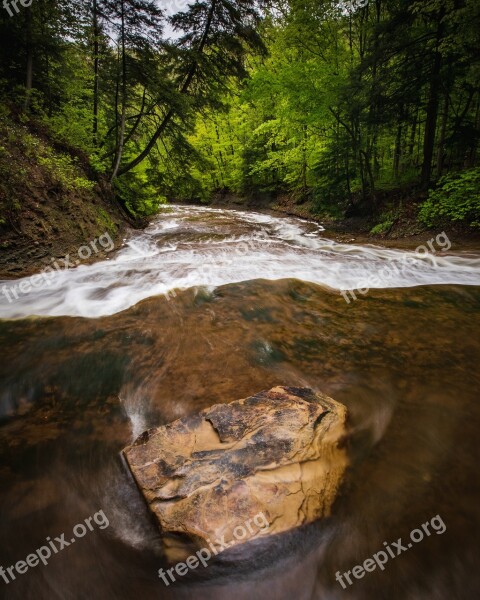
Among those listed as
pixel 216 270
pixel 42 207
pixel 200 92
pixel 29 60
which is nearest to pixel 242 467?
pixel 216 270

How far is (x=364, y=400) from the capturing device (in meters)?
2.45

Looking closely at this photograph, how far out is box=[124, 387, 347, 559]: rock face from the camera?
5.00ft

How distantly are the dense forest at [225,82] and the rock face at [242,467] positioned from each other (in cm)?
573

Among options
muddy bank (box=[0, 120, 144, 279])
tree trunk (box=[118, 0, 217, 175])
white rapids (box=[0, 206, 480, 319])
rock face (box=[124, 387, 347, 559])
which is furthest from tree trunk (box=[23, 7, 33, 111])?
rock face (box=[124, 387, 347, 559])

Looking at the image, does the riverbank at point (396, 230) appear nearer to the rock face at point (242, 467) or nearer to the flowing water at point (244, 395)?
the flowing water at point (244, 395)

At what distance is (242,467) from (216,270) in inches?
181

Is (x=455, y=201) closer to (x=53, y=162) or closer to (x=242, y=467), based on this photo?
(x=242, y=467)

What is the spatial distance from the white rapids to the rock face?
2.76m

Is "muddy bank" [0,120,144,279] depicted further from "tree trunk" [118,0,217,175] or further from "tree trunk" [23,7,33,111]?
"tree trunk" [118,0,217,175]

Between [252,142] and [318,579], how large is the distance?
2308 cm

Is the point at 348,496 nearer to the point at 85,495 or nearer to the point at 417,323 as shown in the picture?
the point at 85,495

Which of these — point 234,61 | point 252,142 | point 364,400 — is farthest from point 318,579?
point 252,142

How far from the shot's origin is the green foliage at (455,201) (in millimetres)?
7465

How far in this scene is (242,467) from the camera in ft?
5.71
